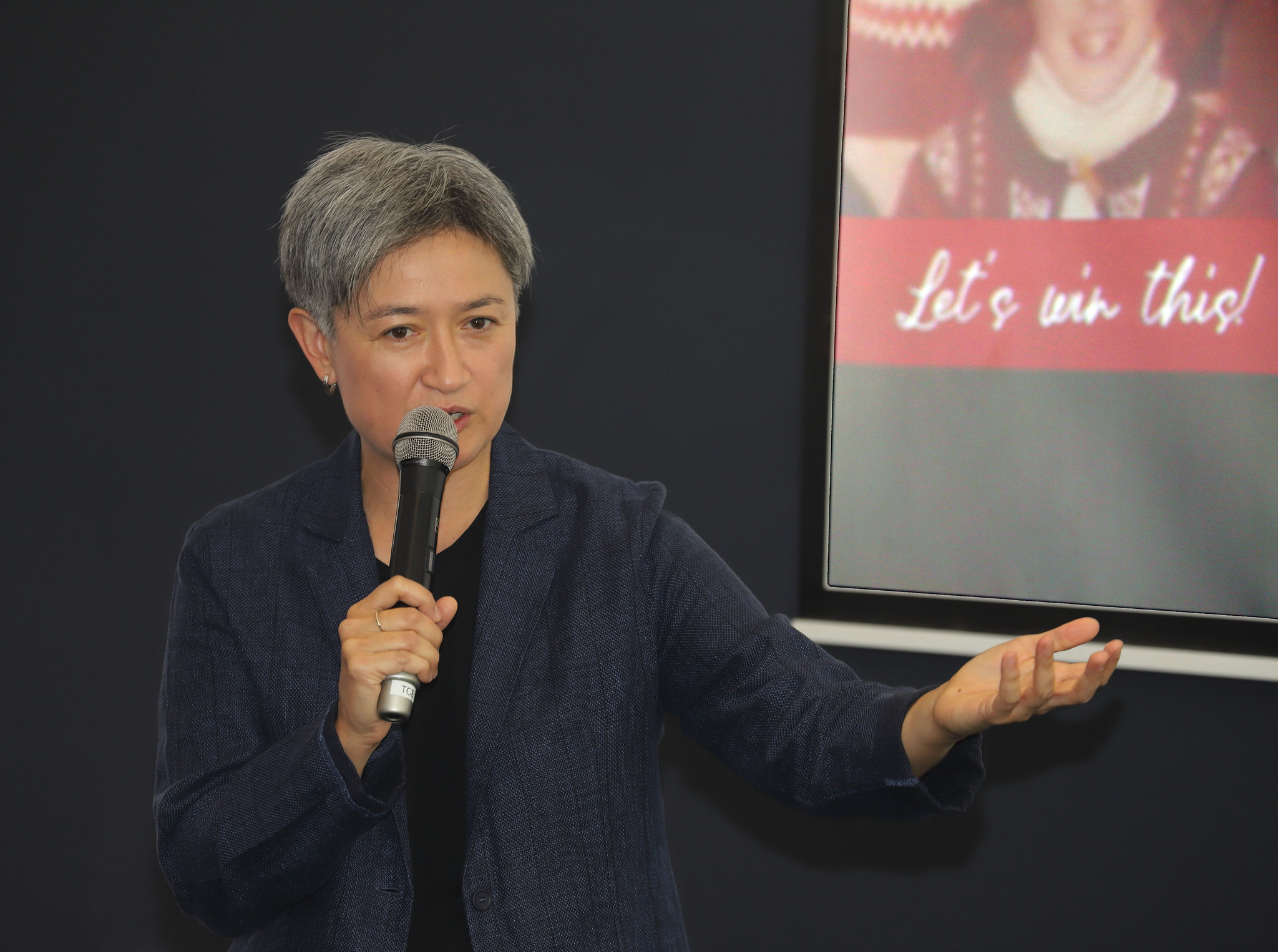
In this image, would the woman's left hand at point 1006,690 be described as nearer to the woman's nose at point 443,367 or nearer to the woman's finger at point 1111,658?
the woman's finger at point 1111,658

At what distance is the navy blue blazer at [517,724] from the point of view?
111 centimetres

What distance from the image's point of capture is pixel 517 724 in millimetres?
1223

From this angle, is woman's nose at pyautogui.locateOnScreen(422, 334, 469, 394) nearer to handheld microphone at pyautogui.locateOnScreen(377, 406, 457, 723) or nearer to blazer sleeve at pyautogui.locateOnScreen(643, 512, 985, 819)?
handheld microphone at pyautogui.locateOnScreen(377, 406, 457, 723)

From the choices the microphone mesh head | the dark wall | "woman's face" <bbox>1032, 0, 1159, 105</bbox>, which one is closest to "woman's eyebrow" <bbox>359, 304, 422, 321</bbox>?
the microphone mesh head

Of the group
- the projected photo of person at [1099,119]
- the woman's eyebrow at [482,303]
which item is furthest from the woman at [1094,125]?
the woman's eyebrow at [482,303]

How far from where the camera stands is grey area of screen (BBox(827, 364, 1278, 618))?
1900mm

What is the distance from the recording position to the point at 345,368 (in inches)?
48.7

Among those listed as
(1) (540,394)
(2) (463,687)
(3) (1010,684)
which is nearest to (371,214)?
(2) (463,687)

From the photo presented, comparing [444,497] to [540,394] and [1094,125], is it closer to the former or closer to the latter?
[540,394]

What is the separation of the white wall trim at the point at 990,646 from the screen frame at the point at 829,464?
17 millimetres

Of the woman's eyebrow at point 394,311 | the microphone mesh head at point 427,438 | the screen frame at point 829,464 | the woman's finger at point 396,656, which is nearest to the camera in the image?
the woman's finger at point 396,656

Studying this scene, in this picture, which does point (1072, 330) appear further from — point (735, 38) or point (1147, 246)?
point (735, 38)

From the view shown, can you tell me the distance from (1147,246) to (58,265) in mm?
2747

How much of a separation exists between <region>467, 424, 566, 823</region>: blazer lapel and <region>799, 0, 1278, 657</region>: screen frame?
36.3 inches
